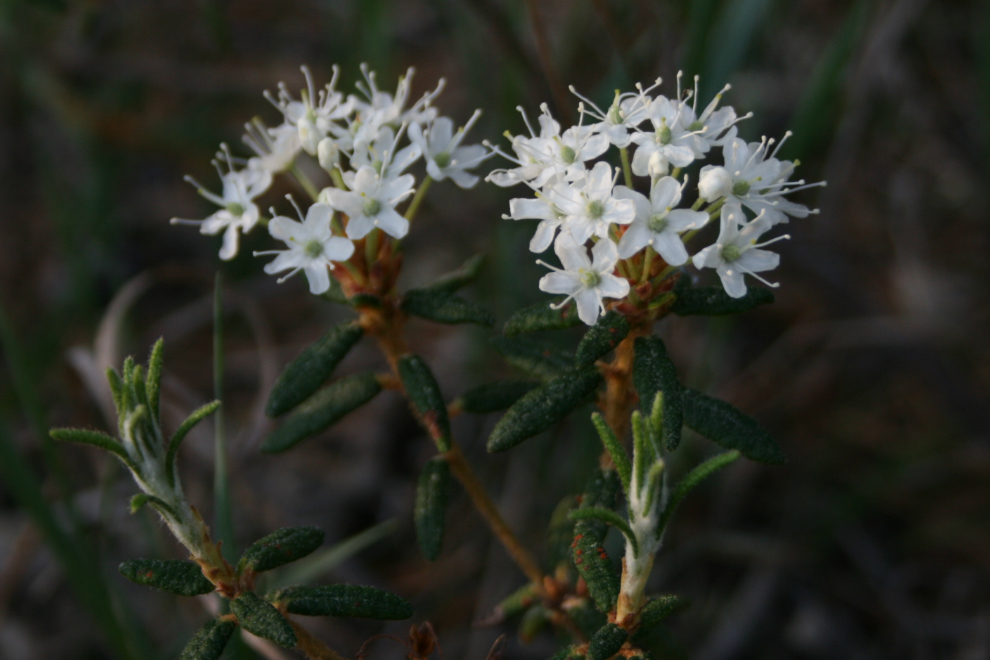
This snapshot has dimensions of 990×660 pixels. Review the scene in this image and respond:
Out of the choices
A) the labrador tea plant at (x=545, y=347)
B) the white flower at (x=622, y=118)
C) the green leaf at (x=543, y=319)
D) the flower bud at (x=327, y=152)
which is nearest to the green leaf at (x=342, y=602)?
the labrador tea plant at (x=545, y=347)

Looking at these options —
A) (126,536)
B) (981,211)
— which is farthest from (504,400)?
(981,211)

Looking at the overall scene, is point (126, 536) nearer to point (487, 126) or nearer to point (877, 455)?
point (487, 126)

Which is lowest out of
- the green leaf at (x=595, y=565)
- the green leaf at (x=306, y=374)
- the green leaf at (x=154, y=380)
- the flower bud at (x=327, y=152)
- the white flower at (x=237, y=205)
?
the green leaf at (x=595, y=565)

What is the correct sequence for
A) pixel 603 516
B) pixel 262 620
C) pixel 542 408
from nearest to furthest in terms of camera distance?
pixel 603 516, pixel 262 620, pixel 542 408

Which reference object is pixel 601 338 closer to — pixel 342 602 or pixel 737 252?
pixel 737 252

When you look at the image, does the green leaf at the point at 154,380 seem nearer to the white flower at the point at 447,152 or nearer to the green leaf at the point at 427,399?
the green leaf at the point at 427,399

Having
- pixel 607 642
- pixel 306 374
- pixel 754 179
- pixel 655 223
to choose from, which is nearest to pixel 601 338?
pixel 655 223

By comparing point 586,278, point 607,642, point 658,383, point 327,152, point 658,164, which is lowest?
point 607,642
